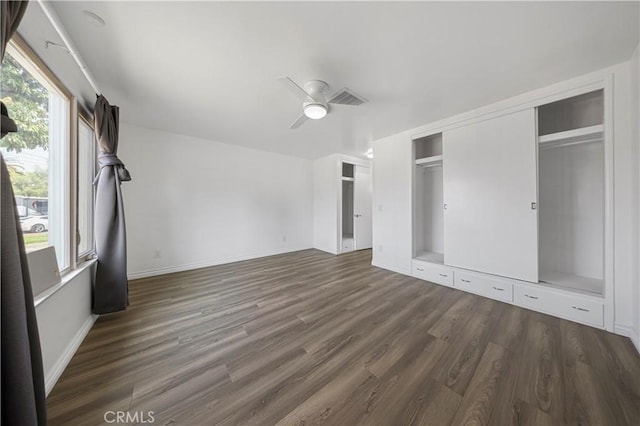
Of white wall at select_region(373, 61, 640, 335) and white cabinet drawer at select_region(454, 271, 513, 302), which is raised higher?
white wall at select_region(373, 61, 640, 335)

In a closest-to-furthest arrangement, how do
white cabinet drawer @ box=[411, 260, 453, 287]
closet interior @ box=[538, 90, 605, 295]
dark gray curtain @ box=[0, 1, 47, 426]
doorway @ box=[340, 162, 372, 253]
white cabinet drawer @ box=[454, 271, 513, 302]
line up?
dark gray curtain @ box=[0, 1, 47, 426] → closet interior @ box=[538, 90, 605, 295] → white cabinet drawer @ box=[454, 271, 513, 302] → white cabinet drawer @ box=[411, 260, 453, 287] → doorway @ box=[340, 162, 372, 253]

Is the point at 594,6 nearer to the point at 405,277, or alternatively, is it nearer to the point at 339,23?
the point at 339,23

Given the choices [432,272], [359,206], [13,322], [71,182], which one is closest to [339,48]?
[13,322]

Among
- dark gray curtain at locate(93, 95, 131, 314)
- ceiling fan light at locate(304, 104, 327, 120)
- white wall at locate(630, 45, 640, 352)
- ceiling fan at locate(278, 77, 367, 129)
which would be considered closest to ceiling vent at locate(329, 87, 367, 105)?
ceiling fan at locate(278, 77, 367, 129)

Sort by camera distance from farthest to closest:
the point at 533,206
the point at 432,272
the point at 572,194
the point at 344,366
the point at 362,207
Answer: the point at 362,207
the point at 432,272
the point at 572,194
the point at 533,206
the point at 344,366

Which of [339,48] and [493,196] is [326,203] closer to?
[493,196]

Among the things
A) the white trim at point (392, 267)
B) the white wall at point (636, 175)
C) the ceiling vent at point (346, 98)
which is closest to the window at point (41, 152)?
the ceiling vent at point (346, 98)

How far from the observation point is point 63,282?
5.20ft

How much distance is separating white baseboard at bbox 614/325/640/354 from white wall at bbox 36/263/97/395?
13.8ft

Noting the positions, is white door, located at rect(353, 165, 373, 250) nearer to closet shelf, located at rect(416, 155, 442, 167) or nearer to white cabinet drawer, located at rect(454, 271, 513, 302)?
closet shelf, located at rect(416, 155, 442, 167)

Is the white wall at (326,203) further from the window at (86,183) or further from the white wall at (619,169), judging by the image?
the window at (86,183)

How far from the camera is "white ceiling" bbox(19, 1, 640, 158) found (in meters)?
1.38

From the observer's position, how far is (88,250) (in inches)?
93.3

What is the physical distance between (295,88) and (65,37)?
65.8 inches
